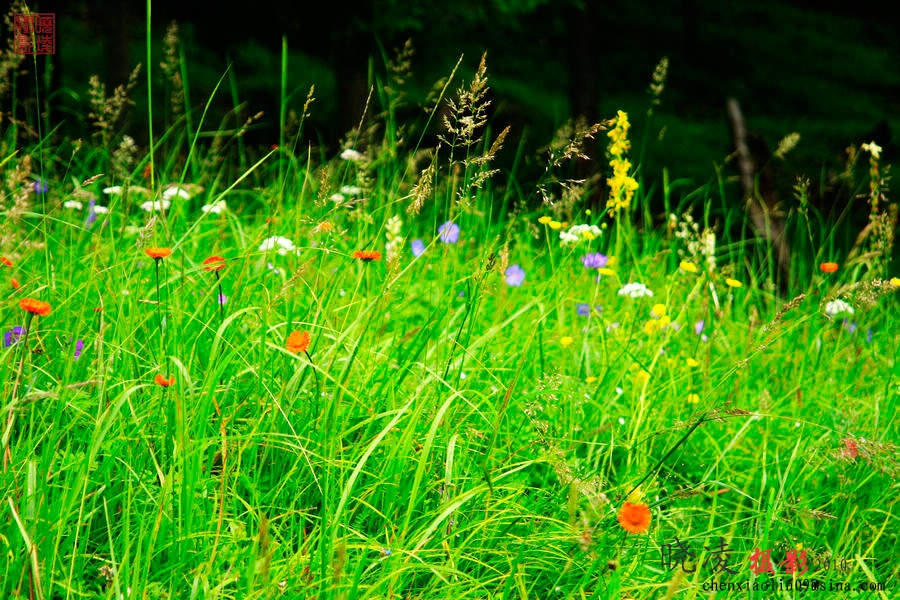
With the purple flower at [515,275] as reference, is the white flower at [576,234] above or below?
Answer: above

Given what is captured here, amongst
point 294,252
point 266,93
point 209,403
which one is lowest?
point 266,93

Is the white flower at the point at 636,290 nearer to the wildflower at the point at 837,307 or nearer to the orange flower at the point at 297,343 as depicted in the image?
the wildflower at the point at 837,307

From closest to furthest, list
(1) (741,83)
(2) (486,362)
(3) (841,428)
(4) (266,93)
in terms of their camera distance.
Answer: (2) (486,362) → (3) (841,428) → (4) (266,93) → (1) (741,83)

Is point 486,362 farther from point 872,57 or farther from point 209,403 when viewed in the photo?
point 872,57

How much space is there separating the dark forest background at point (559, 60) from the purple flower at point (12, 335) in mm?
760

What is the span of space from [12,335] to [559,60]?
1734 cm

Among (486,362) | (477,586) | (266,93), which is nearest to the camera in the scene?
(477,586)

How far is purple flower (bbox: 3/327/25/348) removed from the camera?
1.58 m

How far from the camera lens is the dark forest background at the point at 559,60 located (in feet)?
20.2

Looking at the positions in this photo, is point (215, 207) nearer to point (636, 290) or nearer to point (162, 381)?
point (162, 381)

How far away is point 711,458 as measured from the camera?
1.89 metres

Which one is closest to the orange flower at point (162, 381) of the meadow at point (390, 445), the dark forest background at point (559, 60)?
the meadow at point (390, 445)

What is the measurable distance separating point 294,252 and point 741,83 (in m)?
18.4

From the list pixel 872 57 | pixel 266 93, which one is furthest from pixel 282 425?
pixel 872 57
